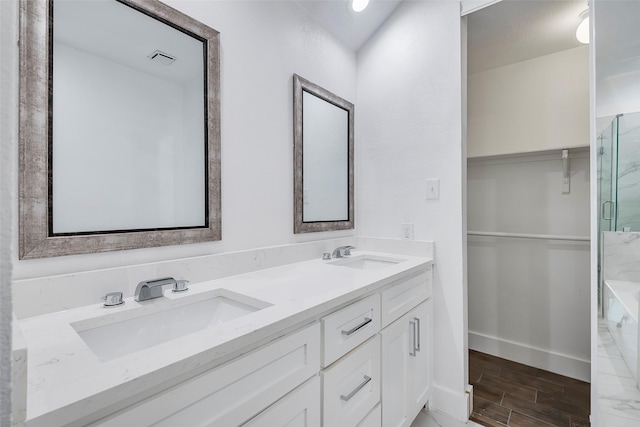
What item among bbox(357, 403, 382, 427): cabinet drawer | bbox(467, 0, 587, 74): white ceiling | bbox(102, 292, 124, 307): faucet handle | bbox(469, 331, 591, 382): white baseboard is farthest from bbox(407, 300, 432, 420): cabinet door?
bbox(467, 0, 587, 74): white ceiling

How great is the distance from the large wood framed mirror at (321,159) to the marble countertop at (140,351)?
638 millimetres

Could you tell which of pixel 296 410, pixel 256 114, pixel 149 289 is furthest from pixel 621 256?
pixel 149 289

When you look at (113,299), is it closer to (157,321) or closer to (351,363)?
(157,321)

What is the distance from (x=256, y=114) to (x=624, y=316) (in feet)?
5.63

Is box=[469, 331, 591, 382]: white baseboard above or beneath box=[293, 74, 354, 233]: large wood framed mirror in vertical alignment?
beneath

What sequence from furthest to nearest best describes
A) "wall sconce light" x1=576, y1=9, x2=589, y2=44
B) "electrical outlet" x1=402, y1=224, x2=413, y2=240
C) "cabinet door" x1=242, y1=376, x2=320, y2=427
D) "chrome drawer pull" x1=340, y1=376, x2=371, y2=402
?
"electrical outlet" x1=402, y1=224, x2=413, y2=240 → "wall sconce light" x1=576, y1=9, x2=589, y2=44 → "chrome drawer pull" x1=340, y1=376, x2=371, y2=402 → "cabinet door" x1=242, y1=376, x2=320, y2=427

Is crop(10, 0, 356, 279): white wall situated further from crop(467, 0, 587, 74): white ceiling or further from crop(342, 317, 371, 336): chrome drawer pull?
crop(467, 0, 587, 74): white ceiling

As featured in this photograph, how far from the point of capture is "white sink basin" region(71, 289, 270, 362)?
82cm

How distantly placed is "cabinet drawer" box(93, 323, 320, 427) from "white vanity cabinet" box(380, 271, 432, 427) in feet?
1.58

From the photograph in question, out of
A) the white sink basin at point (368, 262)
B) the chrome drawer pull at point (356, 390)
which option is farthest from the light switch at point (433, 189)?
the chrome drawer pull at point (356, 390)

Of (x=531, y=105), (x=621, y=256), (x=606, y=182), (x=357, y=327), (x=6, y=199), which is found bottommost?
(x=357, y=327)

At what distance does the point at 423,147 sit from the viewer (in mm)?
1772

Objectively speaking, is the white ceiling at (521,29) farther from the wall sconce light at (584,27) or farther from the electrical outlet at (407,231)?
the electrical outlet at (407,231)

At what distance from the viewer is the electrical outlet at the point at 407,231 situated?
181cm
